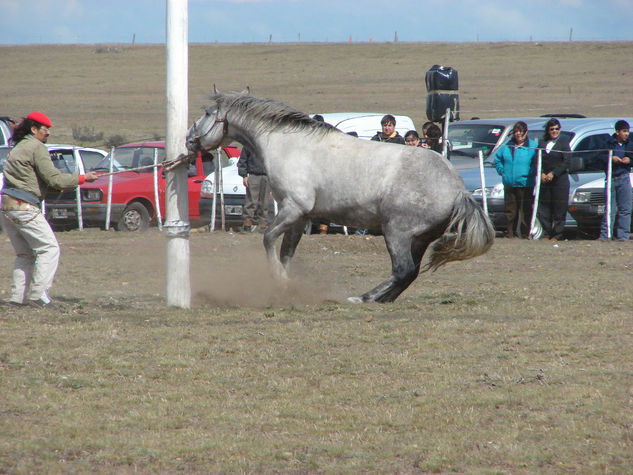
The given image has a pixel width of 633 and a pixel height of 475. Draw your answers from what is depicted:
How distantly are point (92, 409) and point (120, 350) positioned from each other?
56.8 inches

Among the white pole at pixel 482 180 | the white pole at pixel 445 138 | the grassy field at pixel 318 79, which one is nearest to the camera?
the white pole at pixel 482 180

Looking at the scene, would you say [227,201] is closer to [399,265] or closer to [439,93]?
[439,93]

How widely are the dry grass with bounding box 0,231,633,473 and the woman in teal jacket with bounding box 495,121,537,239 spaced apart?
5.42 meters

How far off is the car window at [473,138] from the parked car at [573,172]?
43 centimetres

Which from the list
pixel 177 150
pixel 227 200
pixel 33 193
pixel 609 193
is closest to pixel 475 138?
pixel 609 193

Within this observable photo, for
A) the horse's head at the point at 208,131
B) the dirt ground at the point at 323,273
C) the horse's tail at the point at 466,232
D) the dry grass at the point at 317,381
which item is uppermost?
the horse's head at the point at 208,131

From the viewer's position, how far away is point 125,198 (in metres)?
18.1

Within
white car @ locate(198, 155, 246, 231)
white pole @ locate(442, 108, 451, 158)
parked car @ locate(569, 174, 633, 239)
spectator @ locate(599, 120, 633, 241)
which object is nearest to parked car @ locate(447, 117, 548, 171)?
white pole @ locate(442, 108, 451, 158)

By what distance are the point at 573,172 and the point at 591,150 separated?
504 mm

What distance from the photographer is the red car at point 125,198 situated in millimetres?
18016

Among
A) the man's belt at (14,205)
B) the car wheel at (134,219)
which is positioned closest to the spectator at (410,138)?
the car wheel at (134,219)

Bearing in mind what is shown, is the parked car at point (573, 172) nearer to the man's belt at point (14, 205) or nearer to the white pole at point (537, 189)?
the white pole at point (537, 189)

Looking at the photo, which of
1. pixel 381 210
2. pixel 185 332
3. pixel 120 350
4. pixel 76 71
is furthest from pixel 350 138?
pixel 76 71

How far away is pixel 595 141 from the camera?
17.2m
